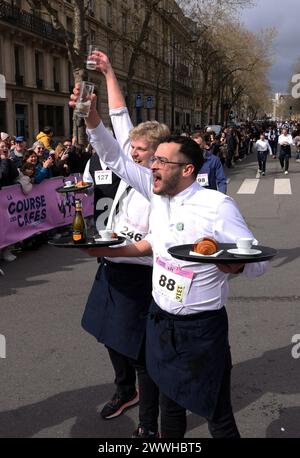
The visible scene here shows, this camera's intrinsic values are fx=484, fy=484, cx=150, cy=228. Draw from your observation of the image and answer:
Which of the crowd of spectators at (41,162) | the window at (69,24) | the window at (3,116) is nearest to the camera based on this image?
the crowd of spectators at (41,162)

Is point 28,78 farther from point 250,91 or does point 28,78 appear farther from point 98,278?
point 250,91

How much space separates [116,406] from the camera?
11.2 feet

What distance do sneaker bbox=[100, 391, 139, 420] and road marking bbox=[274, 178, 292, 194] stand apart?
488 inches

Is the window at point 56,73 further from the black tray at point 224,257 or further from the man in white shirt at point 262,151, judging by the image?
the black tray at point 224,257

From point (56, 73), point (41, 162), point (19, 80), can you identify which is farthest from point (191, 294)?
point (56, 73)

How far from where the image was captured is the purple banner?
7.85 m

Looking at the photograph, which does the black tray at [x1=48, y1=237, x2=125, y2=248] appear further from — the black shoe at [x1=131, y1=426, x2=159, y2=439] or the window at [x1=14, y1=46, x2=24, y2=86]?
the window at [x1=14, y1=46, x2=24, y2=86]

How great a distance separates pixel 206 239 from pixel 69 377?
2.32 metres

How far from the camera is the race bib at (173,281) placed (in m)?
2.34

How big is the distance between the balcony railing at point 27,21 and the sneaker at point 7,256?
81.6 ft

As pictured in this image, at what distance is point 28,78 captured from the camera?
112 ft

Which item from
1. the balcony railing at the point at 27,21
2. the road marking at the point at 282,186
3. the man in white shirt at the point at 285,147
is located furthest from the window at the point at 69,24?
the road marking at the point at 282,186
